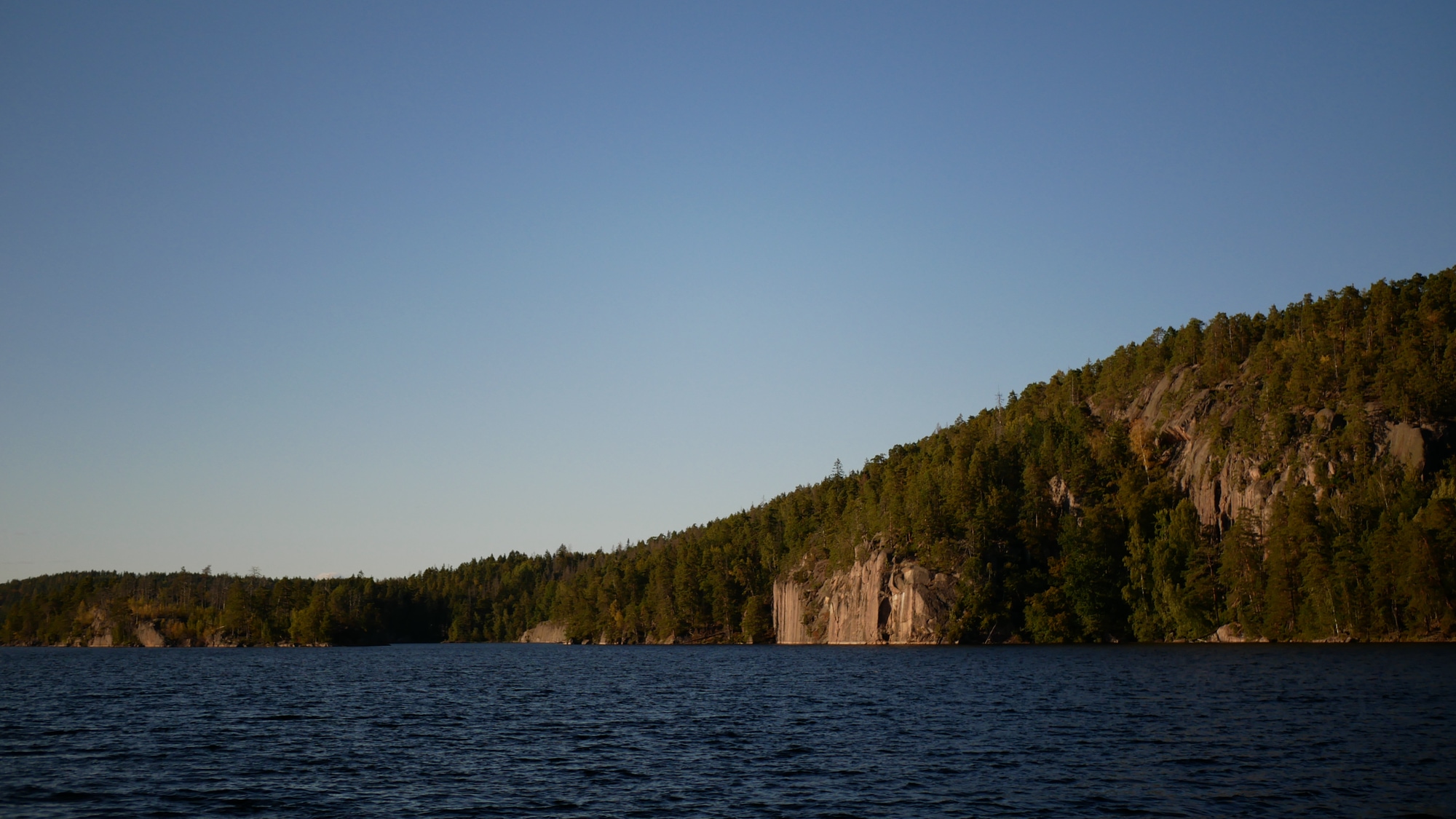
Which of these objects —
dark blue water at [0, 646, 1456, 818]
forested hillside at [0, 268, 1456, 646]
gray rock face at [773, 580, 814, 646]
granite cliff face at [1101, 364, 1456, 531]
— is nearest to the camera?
dark blue water at [0, 646, 1456, 818]

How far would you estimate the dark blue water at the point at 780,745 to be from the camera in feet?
98.2

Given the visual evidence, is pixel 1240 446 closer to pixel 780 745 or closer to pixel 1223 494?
pixel 1223 494

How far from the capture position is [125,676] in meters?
104

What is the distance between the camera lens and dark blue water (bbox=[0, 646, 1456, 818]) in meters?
29.9

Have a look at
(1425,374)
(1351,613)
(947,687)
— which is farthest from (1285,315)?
(947,687)

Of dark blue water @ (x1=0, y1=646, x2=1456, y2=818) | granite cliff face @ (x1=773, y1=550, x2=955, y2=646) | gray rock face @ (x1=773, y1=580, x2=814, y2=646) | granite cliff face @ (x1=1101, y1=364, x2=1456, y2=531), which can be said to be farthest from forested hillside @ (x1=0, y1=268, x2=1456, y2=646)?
dark blue water @ (x1=0, y1=646, x2=1456, y2=818)

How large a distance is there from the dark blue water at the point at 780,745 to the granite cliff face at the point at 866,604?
6736cm

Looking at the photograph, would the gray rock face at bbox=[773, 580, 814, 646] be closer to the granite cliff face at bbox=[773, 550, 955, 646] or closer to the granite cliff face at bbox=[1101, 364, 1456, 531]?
the granite cliff face at bbox=[773, 550, 955, 646]

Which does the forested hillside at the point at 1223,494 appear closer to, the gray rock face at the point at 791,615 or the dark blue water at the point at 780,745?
the gray rock face at the point at 791,615

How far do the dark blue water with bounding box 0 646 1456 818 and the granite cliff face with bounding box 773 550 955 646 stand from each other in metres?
67.4

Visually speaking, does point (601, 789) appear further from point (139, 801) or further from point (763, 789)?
point (139, 801)

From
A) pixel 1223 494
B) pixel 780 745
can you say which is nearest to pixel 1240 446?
pixel 1223 494

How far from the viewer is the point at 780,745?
41.9 metres

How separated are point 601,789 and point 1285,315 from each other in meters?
169
